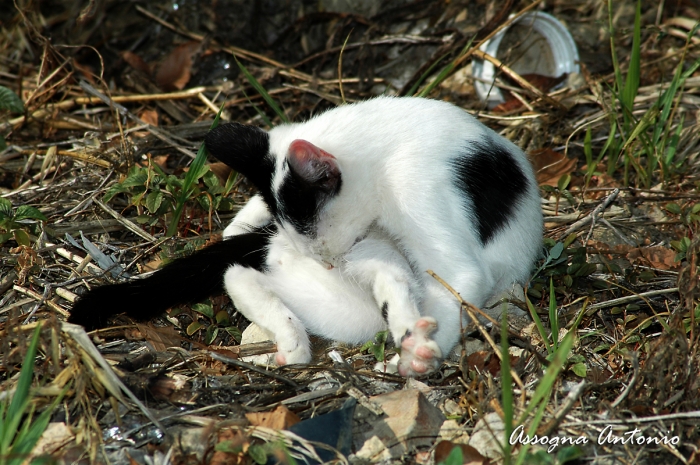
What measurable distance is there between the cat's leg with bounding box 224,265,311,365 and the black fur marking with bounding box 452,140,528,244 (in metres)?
0.83

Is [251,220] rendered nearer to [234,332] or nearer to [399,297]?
[234,332]

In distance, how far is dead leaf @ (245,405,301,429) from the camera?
189 centimetres

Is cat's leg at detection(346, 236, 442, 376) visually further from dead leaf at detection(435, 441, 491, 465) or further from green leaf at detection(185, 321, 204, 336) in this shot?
green leaf at detection(185, 321, 204, 336)

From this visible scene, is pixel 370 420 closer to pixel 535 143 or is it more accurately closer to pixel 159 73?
pixel 535 143

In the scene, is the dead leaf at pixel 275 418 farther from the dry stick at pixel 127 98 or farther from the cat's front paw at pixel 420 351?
the dry stick at pixel 127 98

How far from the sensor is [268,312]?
2.56m

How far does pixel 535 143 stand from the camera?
3.95 meters

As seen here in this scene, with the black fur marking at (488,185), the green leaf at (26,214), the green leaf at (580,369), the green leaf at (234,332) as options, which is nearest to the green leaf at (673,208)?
the black fur marking at (488,185)

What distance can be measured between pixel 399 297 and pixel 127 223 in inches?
59.4

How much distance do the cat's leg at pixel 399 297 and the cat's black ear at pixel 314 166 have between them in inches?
13.1

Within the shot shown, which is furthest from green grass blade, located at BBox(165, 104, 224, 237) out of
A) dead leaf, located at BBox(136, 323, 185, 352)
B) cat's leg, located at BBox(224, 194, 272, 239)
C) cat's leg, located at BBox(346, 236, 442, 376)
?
cat's leg, located at BBox(346, 236, 442, 376)

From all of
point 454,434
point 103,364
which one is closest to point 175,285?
point 103,364

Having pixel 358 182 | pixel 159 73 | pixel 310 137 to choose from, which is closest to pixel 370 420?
pixel 358 182

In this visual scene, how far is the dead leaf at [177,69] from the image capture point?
460cm
